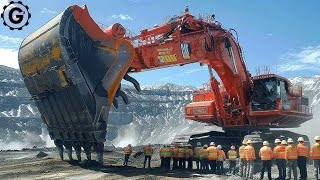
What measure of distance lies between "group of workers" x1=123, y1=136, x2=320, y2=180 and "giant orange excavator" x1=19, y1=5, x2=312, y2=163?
2305 millimetres

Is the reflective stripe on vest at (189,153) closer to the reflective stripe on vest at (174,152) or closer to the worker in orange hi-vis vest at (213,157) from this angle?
the reflective stripe on vest at (174,152)

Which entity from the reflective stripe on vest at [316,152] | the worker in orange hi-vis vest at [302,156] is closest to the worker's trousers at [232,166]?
the worker in orange hi-vis vest at [302,156]

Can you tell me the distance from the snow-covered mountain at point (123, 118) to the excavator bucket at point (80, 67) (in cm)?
9316

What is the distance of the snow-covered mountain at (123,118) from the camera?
125 metres

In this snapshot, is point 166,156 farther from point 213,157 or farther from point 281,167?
point 281,167

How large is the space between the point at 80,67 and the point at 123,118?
5563 inches

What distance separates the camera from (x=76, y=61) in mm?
15586

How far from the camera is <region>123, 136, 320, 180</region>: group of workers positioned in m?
14.7

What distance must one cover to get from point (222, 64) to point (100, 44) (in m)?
6.44

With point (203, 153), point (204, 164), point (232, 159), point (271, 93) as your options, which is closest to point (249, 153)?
point (232, 159)

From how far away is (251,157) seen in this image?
15.6 m

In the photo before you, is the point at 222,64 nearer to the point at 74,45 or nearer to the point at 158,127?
the point at 74,45

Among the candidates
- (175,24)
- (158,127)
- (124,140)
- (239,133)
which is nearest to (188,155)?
(239,133)

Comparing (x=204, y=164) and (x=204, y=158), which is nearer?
(x=204, y=158)
